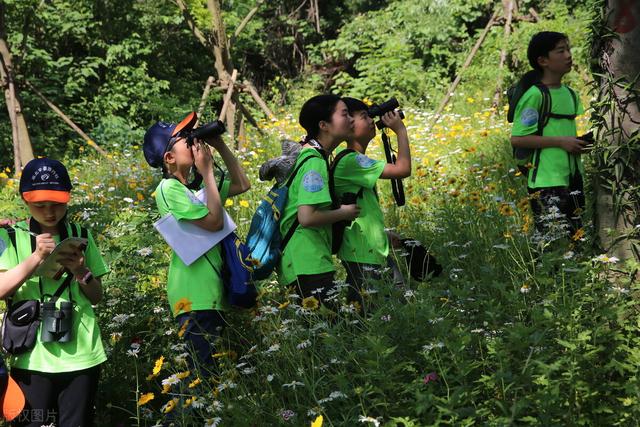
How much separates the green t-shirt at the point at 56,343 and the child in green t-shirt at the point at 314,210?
0.94 meters

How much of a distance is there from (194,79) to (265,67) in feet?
6.84

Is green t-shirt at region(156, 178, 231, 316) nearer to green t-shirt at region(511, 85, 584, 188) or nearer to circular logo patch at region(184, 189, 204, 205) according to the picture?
circular logo patch at region(184, 189, 204, 205)

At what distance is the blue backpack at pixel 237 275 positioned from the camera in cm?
353

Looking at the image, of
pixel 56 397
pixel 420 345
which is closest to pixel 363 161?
pixel 420 345

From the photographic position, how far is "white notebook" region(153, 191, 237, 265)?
350cm

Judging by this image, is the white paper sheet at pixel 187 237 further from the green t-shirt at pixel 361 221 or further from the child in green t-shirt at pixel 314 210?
the green t-shirt at pixel 361 221

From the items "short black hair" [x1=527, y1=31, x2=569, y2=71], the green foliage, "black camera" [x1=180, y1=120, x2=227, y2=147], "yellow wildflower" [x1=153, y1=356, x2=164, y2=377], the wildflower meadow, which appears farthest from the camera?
the green foliage

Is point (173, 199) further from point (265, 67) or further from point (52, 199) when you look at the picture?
point (265, 67)

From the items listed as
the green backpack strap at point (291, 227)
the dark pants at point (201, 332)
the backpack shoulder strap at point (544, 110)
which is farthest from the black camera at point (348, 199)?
the backpack shoulder strap at point (544, 110)

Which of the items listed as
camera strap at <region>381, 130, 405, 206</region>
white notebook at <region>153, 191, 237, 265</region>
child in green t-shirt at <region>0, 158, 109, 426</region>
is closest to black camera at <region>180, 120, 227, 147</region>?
white notebook at <region>153, 191, 237, 265</region>

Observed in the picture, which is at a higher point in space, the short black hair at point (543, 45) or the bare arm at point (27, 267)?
the short black hair at point (543, 45)

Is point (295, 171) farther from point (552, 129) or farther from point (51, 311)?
point (552, 129)

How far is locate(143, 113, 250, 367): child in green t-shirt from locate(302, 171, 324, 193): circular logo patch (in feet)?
1.39

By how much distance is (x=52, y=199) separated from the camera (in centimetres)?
323
